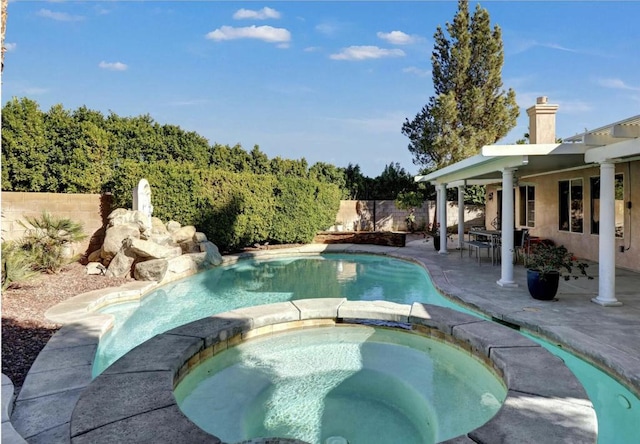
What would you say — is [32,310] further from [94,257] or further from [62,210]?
[62,210]

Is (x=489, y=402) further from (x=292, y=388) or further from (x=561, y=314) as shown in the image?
(x=561, y=314)

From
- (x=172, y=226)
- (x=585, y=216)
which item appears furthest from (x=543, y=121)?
(x=172, y=226)

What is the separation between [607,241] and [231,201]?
35.7 ft

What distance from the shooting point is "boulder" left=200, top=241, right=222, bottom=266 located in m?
11.9

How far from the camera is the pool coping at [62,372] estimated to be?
3.35m

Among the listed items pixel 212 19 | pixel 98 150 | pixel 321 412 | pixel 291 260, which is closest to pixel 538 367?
pixel 321 412

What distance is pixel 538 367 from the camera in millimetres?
4020

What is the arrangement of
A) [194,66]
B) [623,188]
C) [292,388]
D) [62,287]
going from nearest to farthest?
[292,388], [62,287], [623,188], [194,66]

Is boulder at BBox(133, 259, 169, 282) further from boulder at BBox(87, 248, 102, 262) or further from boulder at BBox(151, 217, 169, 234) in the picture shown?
boulder at BBox(151, 217, 169, 234)

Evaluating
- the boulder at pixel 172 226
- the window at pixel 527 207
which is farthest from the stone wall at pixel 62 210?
the window at pixel 527 207

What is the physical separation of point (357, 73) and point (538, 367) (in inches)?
598

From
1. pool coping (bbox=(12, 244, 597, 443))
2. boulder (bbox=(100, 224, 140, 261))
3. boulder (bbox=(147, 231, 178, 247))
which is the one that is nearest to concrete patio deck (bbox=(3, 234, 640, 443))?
pool coping (bbox=(12, 244, 597, 443))

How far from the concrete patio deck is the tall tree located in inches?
414

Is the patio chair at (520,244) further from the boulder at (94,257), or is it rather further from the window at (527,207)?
Answer: the boulder at (94,257)
